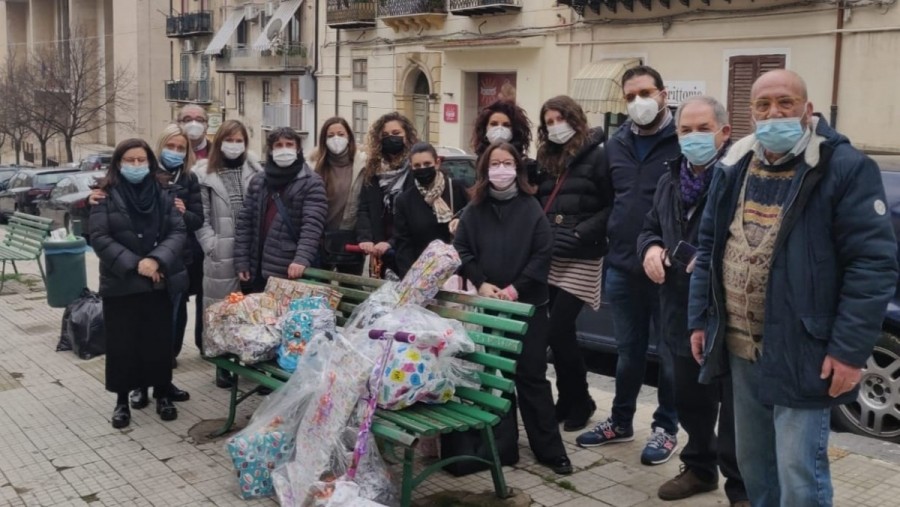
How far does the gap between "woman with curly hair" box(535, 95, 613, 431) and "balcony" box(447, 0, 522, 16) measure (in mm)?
17758

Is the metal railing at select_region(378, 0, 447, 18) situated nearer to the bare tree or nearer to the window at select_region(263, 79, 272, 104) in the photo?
the window at select_region(263, 79, 272, 104)

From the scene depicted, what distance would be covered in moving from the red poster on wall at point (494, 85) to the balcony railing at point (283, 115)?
374 inches

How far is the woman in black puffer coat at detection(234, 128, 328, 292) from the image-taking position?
5844mm

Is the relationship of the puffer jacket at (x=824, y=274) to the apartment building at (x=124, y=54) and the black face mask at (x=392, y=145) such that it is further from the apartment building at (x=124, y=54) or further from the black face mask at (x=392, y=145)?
the apartment building at (x=124, y=54)

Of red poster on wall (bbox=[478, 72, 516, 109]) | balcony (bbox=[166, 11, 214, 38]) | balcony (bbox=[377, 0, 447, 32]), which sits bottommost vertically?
red poster on wall (bbox=[478, 72, 516, 109])

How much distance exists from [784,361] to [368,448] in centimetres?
191

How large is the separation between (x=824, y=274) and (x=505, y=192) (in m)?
2.04

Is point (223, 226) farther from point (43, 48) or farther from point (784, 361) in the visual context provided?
point (43, 48)

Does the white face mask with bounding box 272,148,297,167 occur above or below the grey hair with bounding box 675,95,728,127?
below

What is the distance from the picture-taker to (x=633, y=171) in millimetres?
4832

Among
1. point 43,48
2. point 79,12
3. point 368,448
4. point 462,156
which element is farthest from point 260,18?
point 368,448

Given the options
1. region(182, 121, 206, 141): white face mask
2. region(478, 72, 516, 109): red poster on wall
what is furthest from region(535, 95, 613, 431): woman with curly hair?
region(478, 72, 516, 109): red poster on wall

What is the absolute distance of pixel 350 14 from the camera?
2853 centimetres

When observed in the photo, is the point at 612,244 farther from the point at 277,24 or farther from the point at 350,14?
the point at 277,24
